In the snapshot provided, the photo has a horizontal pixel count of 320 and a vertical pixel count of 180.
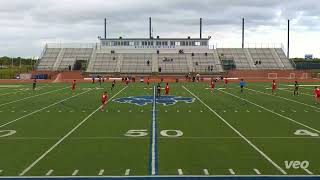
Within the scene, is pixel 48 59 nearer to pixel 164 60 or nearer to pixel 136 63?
pixel 136 63

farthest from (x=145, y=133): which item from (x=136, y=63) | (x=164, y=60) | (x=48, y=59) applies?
(x=48, y=59)

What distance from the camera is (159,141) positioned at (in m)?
15.0

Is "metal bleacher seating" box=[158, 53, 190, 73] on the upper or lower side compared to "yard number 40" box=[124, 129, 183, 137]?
upper

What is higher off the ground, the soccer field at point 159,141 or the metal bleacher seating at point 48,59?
the metal bleacher seating at point 48,59

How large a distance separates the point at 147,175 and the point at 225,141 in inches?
197

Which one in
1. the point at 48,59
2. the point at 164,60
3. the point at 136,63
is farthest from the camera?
the point at 48,59

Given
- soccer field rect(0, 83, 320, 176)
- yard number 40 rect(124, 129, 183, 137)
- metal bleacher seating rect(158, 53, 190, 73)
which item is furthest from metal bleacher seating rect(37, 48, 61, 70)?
yard number 40 rect(124, 129, 183, 137)

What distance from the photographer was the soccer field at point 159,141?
11.2m

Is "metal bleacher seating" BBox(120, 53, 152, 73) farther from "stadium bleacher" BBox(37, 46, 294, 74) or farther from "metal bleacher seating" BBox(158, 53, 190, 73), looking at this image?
"metal bleacher seating" BBox(158, 53, 190, 73)

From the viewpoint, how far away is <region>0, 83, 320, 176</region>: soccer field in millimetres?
11203

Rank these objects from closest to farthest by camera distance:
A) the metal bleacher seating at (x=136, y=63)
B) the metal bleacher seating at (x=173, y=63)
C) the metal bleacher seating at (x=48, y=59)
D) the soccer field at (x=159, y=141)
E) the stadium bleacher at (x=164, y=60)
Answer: the soccer field at (x=159, y=141)
the metal bleacher seating at (x=173, y=63)
the metal bleacher seating at (x=136, y=63)
the stadium bleacher at (x=164, y=60)
the metal bleacher seating at (x=48, y=59)

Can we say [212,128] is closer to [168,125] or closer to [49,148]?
[168,125]

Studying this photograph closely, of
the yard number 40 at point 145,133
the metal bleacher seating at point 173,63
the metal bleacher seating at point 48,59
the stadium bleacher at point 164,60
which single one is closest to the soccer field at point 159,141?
the yard number 40 at point 145,133

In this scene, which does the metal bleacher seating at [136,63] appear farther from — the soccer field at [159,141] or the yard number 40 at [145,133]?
the yard number 40 at [145,133]
